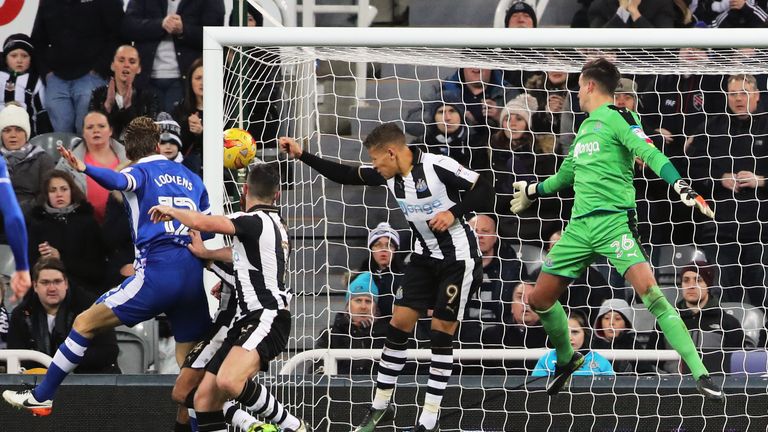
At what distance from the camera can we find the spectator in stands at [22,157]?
9.95 meters

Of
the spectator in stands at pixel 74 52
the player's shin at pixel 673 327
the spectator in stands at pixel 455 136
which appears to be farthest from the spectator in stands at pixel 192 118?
the player's shin at pixel 673 327

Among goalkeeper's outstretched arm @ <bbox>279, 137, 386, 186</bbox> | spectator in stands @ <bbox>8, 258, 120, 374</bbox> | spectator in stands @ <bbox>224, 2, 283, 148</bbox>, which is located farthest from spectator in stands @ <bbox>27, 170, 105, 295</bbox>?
goalkeeper's outstretched arm @ <bbox>279, 137, 386, 186</bbox>

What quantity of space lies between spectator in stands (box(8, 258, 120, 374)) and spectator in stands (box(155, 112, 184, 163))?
1121mm

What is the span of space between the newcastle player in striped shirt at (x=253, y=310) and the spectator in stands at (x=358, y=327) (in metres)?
1.54

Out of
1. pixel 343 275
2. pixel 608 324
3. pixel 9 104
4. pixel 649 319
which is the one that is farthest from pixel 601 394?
pixel 9 104

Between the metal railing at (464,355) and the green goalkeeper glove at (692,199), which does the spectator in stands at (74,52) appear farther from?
the green goalkeeper glove at (692,199)

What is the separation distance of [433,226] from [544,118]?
2652 millimetres

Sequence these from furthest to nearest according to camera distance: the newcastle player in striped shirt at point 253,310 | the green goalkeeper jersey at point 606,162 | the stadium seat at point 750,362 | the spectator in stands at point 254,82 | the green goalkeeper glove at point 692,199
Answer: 1. the stadium seat at point 750,362
2. the spectator in stands at point 254,82
3. the green goalkeeper jersey at point 606,162
4. the newcastle player in striped shirt at point 253,310
5. the green goalkeeper glove at point 692,199

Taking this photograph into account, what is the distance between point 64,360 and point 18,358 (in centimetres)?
117

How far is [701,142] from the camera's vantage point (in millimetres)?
10359

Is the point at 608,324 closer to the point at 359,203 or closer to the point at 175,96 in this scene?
the point at 359,203

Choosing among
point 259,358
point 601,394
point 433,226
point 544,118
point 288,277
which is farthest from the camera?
point 544,118

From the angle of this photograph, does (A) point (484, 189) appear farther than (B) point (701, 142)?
No

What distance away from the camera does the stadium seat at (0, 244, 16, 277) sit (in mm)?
10078
